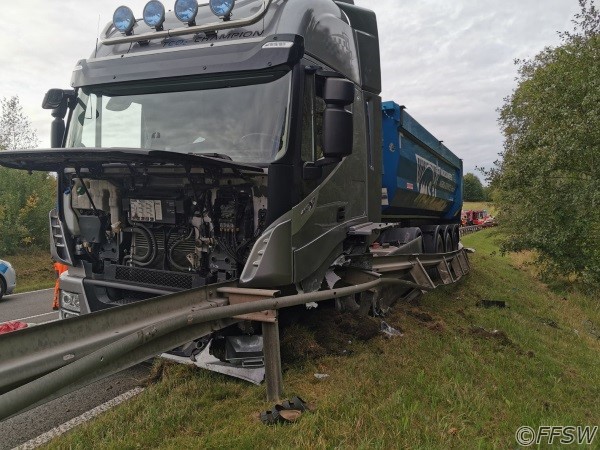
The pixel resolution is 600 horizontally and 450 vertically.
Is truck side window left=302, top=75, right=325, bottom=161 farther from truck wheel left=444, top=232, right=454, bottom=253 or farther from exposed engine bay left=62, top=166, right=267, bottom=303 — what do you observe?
truck wheel left=444, top=232, right=454, bottom=253

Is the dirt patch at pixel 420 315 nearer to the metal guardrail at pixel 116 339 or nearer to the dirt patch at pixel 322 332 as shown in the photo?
the dirt patch at pixel 322 332

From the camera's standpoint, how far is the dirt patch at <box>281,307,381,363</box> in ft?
14.5

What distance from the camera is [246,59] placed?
13.5ft

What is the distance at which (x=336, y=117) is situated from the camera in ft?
13.1

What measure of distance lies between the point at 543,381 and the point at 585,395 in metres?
0.37

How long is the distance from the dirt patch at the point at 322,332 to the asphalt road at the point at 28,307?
5086 millimetres

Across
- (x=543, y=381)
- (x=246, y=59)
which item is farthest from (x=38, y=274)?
(x=543, y=381)

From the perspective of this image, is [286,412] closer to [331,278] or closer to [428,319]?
[331,278]

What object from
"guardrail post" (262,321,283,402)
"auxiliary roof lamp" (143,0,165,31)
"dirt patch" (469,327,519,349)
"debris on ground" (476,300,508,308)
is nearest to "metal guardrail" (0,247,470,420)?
"guardrail post" (262,321,283,402)

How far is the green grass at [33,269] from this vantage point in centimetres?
1359

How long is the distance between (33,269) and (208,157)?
48.4 ft

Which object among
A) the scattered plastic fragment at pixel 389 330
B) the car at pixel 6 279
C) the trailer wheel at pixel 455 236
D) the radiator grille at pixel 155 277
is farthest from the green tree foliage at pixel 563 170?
the car at pixel 6 279

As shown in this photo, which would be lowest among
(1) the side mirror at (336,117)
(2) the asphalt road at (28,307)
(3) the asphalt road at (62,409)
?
(2) the asphalt road at (28,307)

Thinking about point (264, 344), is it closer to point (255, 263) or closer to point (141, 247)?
point (255, 263)
